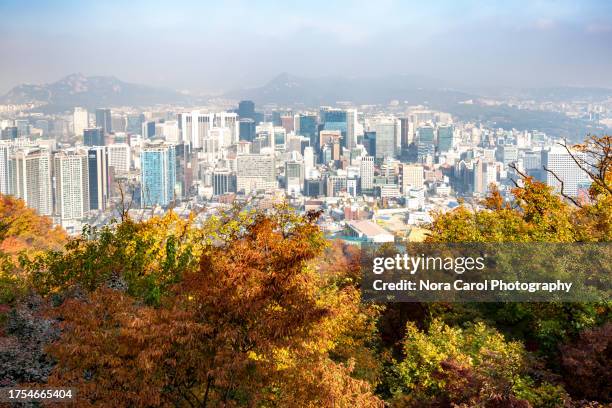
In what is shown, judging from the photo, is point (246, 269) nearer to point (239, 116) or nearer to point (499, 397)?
point (499, 397)

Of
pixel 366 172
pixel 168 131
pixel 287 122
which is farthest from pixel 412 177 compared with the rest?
pixel 168 131

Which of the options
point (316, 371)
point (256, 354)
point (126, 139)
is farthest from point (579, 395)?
point (126, 139)

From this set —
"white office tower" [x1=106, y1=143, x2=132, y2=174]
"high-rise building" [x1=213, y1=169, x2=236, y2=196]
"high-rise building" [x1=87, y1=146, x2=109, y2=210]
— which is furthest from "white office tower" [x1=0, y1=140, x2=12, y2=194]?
"high-rise building" [x1=213, y1=169, x2=236, y2=196]

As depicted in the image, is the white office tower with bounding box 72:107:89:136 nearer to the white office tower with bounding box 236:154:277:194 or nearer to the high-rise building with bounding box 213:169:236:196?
the white office tower with bounding box 236:154:277:194

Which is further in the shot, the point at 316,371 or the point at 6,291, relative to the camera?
the point at 6,291

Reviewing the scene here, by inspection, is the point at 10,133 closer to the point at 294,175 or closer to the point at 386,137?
the point at 294,175
